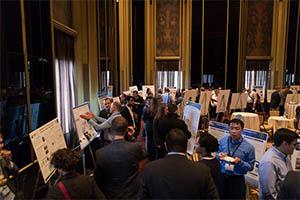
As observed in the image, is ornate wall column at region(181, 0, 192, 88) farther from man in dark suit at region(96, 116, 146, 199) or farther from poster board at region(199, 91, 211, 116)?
man in dark suit at region(96, 116, 146, 199)

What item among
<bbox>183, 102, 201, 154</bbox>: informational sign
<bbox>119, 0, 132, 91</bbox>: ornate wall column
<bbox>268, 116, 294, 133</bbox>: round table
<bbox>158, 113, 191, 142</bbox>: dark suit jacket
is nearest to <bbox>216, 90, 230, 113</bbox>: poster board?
<bbox>268, 116, 294, 133</bbox>: round table

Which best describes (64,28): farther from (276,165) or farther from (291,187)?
(291,187)

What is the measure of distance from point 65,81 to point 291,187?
498 cm

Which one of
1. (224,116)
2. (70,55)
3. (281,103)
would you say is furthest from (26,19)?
(281,103)

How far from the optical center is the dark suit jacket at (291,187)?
208cm

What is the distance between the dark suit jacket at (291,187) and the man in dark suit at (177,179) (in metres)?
0.54

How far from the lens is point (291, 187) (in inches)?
82.7

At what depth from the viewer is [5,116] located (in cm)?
340

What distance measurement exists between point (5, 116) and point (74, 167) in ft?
5.70

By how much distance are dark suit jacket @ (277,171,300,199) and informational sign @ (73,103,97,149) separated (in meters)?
2.83

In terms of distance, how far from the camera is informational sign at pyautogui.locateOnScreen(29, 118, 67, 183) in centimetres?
284

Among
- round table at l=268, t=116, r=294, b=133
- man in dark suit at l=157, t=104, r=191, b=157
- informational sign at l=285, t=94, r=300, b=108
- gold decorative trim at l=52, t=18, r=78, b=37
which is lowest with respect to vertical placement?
round table at l=268, t=116, r=294, b=133

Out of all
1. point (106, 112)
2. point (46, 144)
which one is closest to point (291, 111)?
point (106, 112)

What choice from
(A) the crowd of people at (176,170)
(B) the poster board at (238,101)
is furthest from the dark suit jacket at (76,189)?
(B) the poster board at (238,101)
